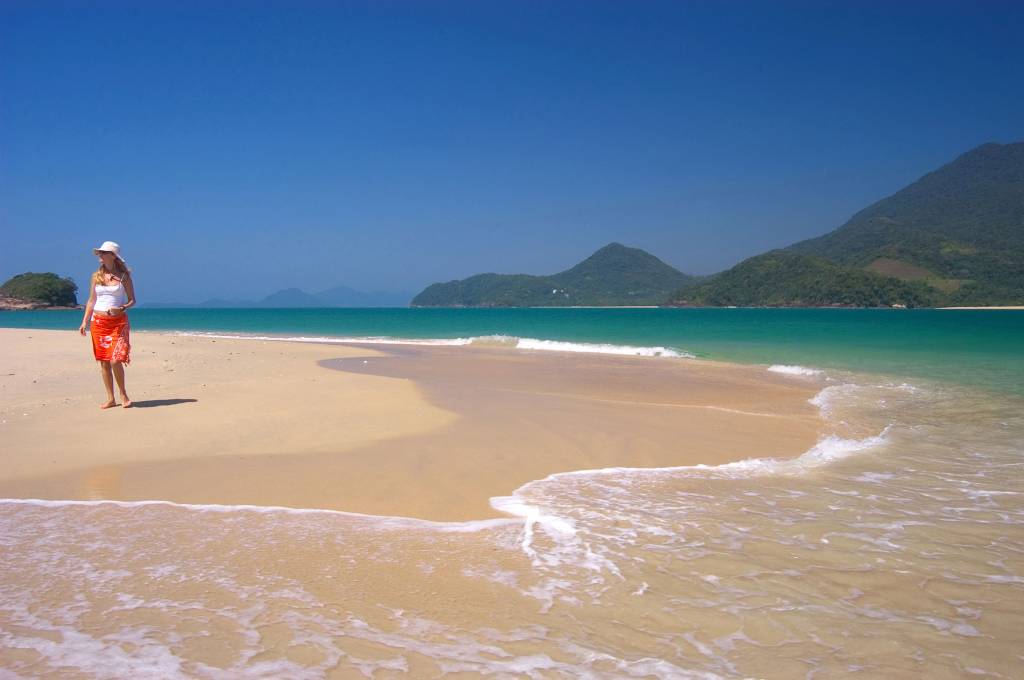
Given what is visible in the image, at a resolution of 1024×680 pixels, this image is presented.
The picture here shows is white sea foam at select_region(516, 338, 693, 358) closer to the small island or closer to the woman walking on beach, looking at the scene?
the woman walking on beach

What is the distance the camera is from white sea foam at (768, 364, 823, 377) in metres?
16.4

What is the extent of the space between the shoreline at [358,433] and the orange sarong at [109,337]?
2.47 feet

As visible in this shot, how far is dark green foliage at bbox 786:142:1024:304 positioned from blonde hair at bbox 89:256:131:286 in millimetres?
125256

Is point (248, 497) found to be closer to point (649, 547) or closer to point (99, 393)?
point (649, 547)

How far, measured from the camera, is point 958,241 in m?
132

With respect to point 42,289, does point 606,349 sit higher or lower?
lower

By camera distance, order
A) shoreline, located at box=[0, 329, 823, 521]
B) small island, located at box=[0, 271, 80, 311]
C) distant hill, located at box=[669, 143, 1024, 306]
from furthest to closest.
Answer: distant hill, located at box=[669, 143, 1024, 306] < small island, located at box=[0, 271, 80, 311] < shoreline, located at box=[0, 329, 823, 521]

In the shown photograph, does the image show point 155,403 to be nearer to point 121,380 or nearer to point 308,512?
point 121,380

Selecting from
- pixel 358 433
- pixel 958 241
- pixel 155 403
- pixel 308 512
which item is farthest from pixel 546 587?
pixel 958 241

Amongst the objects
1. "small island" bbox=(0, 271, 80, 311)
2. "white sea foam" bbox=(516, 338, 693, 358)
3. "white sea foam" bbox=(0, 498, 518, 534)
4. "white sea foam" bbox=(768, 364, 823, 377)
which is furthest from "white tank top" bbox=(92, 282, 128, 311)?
"small island" bbox=(0, 271, 80, 311)

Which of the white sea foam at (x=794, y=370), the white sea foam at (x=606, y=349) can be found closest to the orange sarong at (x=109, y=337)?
the white sea foam at (x=794, y=370)

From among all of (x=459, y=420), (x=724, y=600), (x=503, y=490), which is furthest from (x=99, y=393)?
(x=724, y=600)

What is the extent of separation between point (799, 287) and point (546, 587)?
13805cm

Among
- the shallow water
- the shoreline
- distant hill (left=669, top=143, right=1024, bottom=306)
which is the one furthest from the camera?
distant hill (left=669, top=143, right=1024, bottom=306)
